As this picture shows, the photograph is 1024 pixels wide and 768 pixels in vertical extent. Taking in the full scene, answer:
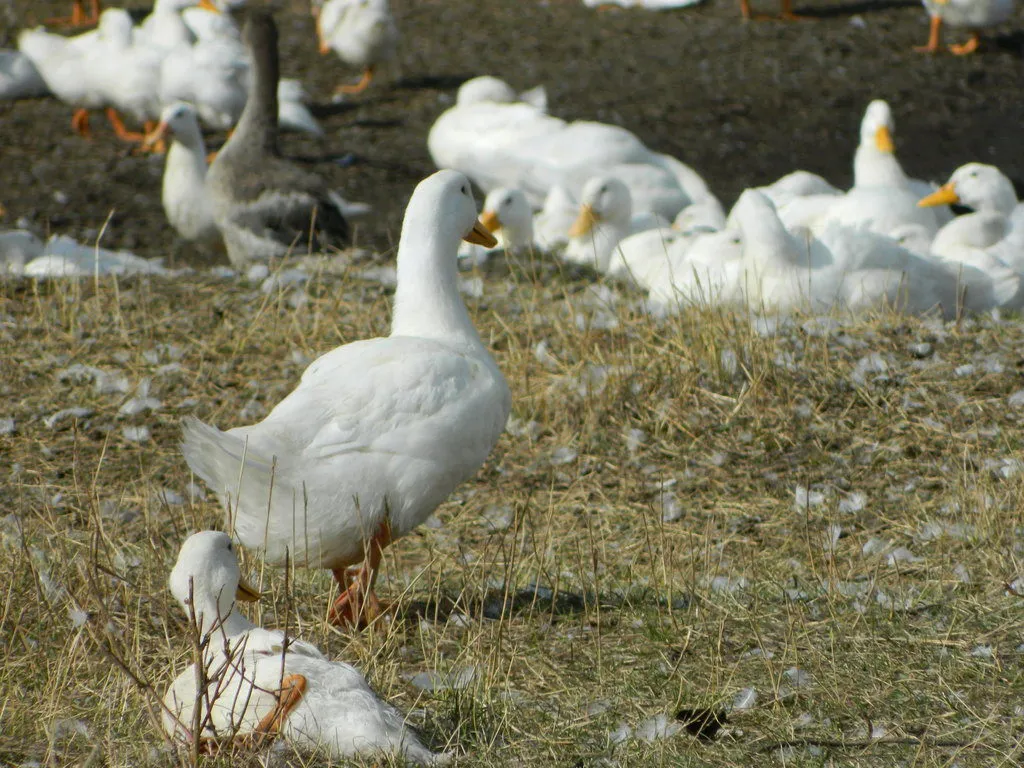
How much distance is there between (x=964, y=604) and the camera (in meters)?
3.86

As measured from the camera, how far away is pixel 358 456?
3791mm

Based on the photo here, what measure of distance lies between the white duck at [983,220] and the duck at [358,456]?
5474 millimetres

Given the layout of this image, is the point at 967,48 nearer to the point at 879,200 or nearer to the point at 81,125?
the point at 879,200

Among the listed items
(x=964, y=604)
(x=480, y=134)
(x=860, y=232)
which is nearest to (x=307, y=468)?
(x=964, y=604)

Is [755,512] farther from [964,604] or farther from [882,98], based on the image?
[882,98]

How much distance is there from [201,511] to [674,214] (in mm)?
7129

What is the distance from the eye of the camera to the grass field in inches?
126

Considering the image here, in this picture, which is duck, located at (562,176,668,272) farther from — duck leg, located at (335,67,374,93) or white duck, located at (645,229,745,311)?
duck leg, located at (335,67,374,93)

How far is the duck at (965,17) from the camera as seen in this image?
1421 centimetres

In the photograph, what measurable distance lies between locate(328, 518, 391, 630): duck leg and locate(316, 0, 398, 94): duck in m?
10.9

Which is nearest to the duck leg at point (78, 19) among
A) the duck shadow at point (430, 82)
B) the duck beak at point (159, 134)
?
the duck shadow at point (430, 82)

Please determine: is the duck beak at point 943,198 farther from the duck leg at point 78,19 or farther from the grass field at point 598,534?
the duck leg at point 78,19

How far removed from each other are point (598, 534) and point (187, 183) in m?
5.88

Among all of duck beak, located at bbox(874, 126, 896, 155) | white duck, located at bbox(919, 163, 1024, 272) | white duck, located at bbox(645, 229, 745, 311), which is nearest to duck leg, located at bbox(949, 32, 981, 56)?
duck beak, located at bbox(874, 126, 896, 155)
